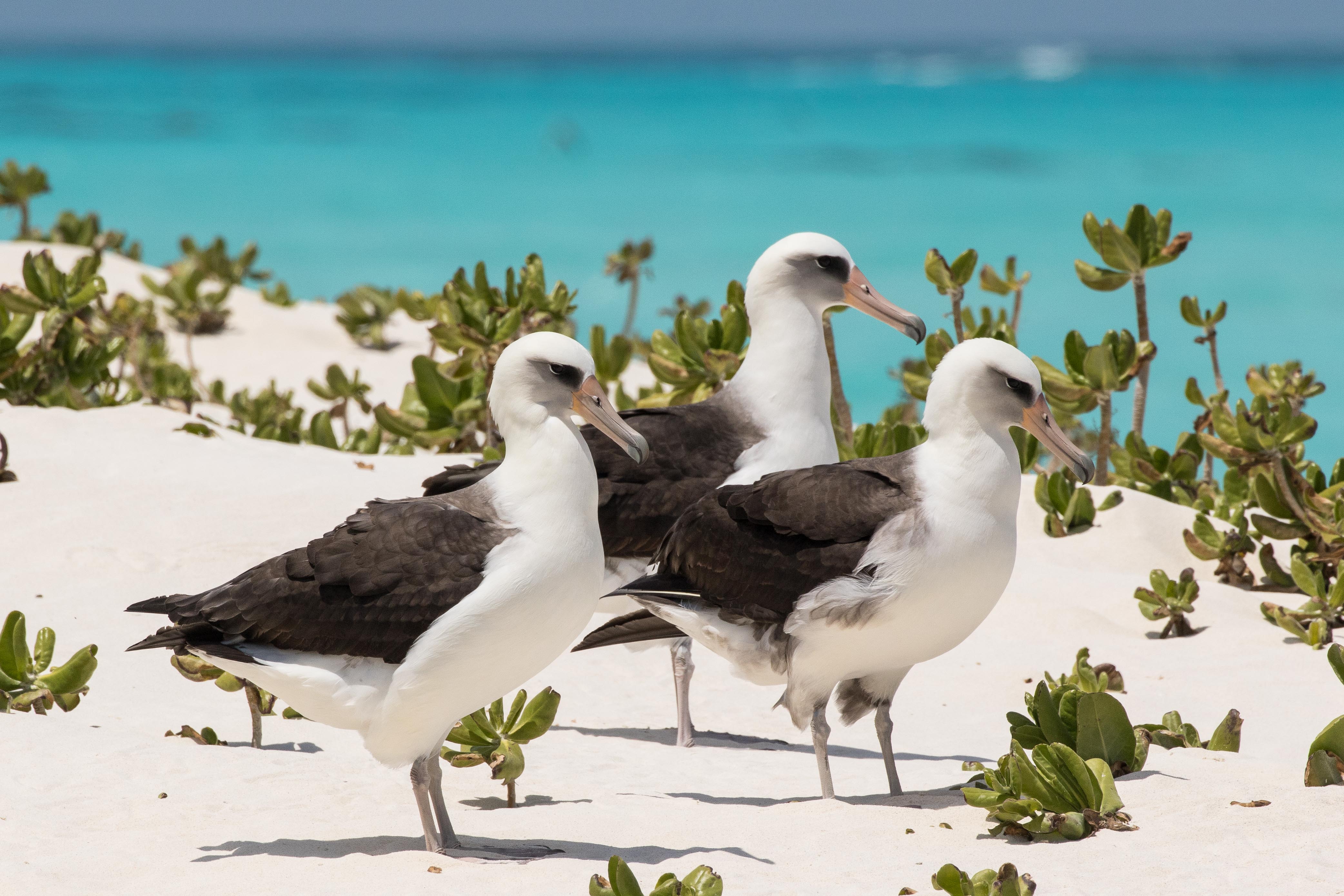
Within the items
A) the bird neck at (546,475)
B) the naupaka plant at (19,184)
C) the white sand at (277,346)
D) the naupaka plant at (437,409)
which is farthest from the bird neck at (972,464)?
the naupaka plant at (19,184)

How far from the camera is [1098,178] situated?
119ft

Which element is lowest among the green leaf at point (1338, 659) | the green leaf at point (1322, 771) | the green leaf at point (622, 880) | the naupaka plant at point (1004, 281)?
the green leaf at point (622, 880)

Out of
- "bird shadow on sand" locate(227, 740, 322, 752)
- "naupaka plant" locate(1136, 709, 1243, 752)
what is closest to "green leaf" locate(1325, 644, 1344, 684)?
"naupaka plant" locate(1136, 709, 1243, 752)

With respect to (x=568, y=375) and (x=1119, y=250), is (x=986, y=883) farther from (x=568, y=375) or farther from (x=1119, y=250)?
(x=1119, y=250)

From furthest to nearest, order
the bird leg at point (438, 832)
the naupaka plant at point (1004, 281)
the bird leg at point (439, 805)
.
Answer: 1. the naupaka plant at point (1004, 281)
2. the bird leg at point (439, 805)
3. the bird leg at point (438, 832)

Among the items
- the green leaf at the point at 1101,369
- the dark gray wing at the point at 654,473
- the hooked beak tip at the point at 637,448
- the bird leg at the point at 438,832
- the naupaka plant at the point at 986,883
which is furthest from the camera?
the green leaf at the point at 1101,369

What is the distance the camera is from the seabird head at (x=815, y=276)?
6039 mm

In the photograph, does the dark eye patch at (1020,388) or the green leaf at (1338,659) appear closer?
the green leaf at (1338,659)

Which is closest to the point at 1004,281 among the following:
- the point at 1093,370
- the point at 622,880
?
the point at 1093,370

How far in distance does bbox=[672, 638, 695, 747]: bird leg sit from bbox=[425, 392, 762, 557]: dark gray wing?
1.36 feet

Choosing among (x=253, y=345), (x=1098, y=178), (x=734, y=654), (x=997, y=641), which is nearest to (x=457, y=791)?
(x=734, y=654)

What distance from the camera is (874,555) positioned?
14.6 ft

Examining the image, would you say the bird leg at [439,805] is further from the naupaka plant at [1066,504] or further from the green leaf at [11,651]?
the naupaka plant at [1066,504]

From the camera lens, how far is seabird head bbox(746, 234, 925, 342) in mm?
6039
